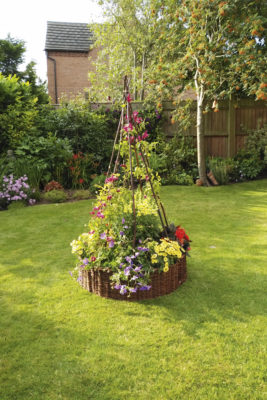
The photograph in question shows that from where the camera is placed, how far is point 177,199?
7.39 meters

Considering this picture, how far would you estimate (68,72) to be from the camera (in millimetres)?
20594

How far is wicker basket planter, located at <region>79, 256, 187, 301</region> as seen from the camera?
3227 millimetres

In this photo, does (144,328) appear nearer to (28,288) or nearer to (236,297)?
(236,297)

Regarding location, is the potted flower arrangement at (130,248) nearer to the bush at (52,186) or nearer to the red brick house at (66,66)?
the bush at (52,186)

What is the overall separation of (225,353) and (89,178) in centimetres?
672

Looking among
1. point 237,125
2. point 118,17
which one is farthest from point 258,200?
point 118,17

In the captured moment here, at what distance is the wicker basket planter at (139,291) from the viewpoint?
3.23 metres

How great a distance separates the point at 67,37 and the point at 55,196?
17.8 m

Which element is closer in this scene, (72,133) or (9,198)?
(9,198)

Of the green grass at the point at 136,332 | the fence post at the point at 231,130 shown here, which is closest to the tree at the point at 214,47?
the fence post at the point at 231,130

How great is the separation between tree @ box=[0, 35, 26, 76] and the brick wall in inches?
112

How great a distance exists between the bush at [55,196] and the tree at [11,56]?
12.4m

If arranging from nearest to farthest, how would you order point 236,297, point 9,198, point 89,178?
point 236,297 → point 9,198 → point 89,178

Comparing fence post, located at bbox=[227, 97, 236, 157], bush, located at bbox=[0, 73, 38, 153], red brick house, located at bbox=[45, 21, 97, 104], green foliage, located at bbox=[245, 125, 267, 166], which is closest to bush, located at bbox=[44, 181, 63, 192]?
bush, located at bbox=[0, 73, 38, 153]
